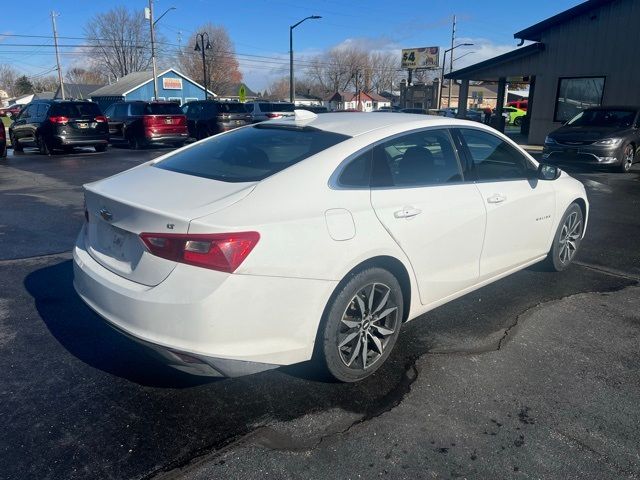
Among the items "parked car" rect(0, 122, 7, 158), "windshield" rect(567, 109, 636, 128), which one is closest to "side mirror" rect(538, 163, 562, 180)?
"windshield" rect(567, 109, 636, 128)

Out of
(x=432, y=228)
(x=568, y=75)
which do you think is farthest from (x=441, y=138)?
(x=568, y=75)

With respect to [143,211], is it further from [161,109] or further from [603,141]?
[161,109]

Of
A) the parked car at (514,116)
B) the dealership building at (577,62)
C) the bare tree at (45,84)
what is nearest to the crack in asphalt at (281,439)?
the dealership building at (577,62)

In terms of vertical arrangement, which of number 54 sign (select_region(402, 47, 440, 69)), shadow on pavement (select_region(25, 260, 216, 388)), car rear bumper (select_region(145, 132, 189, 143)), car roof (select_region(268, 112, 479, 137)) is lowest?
shadow on pavement (select_region(25, 260, 216, 388))

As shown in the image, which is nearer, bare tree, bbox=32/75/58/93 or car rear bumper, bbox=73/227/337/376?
car rear bumper, bbox=73/227/337/376

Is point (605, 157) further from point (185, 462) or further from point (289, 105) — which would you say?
point (289, 105)

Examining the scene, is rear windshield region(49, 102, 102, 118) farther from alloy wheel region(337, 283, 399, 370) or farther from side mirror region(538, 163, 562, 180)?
alloy wheel region(337, 283, 399, 370)

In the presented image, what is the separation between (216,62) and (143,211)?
81153mm

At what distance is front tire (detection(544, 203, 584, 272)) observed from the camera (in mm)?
4824

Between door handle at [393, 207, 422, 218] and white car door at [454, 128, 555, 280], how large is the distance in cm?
78

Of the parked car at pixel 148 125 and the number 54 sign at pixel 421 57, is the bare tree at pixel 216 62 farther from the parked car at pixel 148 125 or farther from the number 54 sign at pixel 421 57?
the parked car at pixel 148 125

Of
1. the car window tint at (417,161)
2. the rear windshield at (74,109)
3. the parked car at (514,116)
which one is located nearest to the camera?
the car window tint at (417,161)

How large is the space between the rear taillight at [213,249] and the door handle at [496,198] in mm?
2038

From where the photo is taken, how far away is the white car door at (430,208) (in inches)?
123
